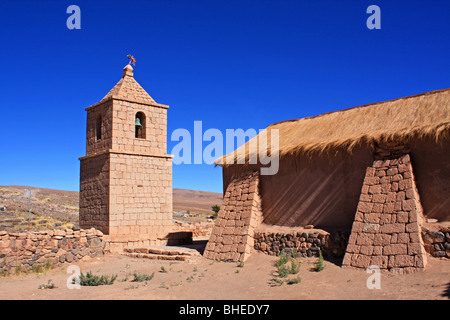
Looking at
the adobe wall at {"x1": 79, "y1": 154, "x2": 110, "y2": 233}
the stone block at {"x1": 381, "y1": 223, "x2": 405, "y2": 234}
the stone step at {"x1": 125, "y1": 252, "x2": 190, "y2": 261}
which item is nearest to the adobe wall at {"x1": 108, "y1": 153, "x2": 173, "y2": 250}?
the adobe wall at {"x1": 79, "y1": 154, "x2": 110, "y2": 233}

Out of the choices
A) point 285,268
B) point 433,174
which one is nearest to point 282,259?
point 285,268

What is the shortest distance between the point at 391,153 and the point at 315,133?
2861mm

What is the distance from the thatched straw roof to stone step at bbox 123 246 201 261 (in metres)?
3.18

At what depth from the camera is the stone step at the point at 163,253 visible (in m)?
11.9

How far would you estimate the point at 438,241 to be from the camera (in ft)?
27.6

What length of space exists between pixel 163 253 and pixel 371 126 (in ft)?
23.4

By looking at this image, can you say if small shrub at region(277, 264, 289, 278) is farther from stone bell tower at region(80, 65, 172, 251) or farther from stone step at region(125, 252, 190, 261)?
stone bell tower at region(80, 65, 172, 251)

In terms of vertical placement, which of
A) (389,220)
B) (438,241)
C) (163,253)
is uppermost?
(389,220)

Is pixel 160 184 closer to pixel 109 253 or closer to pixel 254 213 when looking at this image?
pixel 109 253

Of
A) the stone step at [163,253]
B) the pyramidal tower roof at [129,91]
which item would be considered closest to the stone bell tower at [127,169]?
the pyramidal tower roof at [129,91]

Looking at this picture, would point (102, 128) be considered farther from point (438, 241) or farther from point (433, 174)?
point (438, 241)

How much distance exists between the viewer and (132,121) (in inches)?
589

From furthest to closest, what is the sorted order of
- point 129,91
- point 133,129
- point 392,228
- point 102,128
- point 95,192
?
point 129,91, point 102,128, point 133,129, point 95,192, point 392,228
